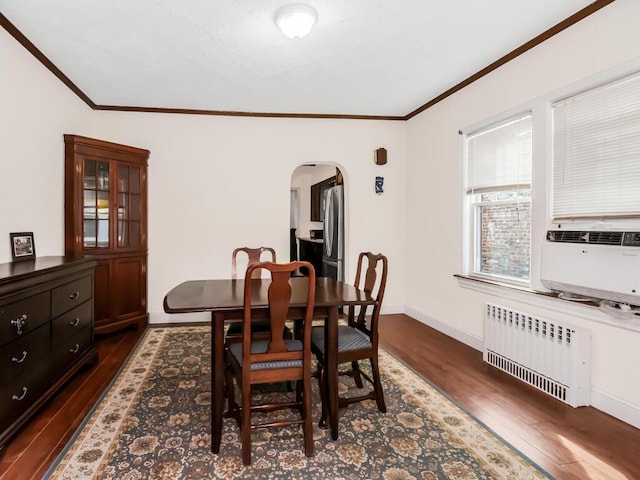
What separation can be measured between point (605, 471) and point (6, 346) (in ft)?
10.1

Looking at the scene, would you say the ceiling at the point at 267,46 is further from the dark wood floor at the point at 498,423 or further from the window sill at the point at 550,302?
the dark wood floor at the point at 498,423

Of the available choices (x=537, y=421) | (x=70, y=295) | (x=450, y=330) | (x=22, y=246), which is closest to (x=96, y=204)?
(x=22, y=246)

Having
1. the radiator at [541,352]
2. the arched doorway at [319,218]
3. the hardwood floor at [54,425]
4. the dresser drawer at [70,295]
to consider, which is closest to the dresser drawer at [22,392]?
the hardwood floor at [54,425]

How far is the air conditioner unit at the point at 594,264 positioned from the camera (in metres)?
2.10

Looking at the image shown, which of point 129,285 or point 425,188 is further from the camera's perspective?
point 425,188

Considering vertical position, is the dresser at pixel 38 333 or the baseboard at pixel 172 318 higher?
the dresser at pixel 38 333

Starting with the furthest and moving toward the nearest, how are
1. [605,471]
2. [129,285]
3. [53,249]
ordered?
1. [129,285]
2. [53,249]
3. [605,471]

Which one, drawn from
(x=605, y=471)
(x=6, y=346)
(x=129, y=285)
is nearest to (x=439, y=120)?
(x=605, y=471)

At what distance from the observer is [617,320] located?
7.51ft

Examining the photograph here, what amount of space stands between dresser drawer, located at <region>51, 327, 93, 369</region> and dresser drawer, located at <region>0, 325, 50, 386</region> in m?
0.14

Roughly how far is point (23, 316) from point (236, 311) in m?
1.23

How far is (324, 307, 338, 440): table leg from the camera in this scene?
2078 millimetres

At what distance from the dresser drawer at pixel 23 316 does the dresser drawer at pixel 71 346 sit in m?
0.27

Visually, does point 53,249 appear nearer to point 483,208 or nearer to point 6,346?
point 6,346
